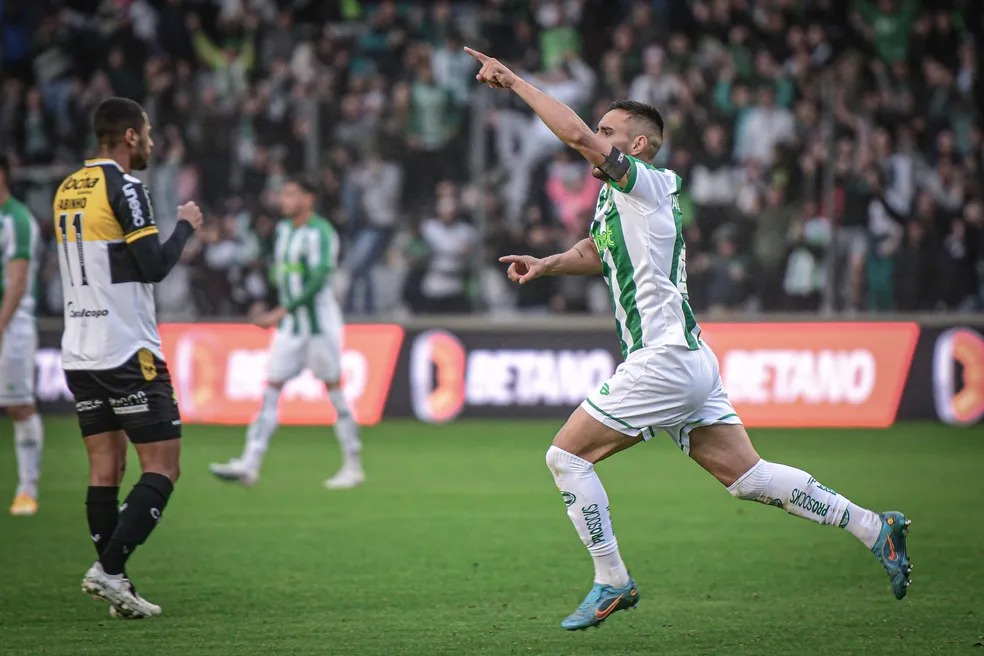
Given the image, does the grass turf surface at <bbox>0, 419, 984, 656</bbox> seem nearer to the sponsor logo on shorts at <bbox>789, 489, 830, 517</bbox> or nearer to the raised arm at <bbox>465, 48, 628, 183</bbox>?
the sponsor logo on shorts at <bbox>789, 489, 830, 517</bbox>

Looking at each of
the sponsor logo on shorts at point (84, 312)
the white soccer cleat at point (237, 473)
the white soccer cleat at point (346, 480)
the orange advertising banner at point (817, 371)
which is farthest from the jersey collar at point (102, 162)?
the orange advertising banner at point (817, 371)

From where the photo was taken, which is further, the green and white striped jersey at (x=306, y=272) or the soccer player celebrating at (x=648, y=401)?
the green and white striped jersey at (x=306, y=272)

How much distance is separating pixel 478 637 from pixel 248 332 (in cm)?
1113

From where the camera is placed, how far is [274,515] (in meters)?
10.4

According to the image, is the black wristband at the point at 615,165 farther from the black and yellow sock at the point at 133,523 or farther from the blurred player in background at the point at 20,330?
the blurred player in background at the point at 20,330

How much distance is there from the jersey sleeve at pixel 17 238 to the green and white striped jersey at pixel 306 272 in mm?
2564

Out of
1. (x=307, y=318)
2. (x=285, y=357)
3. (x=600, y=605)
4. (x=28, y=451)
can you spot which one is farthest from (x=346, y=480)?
(x=600, y=605)

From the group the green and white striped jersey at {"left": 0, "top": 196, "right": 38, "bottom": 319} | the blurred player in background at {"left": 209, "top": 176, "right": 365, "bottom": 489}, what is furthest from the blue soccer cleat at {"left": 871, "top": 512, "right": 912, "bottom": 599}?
the blurred player in background at {"left": 209, "top": 176, "right": 365, "bottom": 489}

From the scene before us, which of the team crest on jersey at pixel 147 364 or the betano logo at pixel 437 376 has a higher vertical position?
the team crest on jersey at pixel 147 364

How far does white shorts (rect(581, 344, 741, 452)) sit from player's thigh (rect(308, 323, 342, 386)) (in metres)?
6.20

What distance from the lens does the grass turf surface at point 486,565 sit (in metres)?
6.29

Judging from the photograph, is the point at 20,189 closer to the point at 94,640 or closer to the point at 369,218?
the point at 369,218

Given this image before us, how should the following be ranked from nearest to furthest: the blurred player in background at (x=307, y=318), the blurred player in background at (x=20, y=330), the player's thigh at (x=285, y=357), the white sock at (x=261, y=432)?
the blurred player in background at (x=20, y=330), the white sock at (x=261, y=432), the blurred player in background at (x=307, y=318), the player's thigh at (x=285, y=357)

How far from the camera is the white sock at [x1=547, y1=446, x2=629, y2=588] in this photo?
612 centimetres
